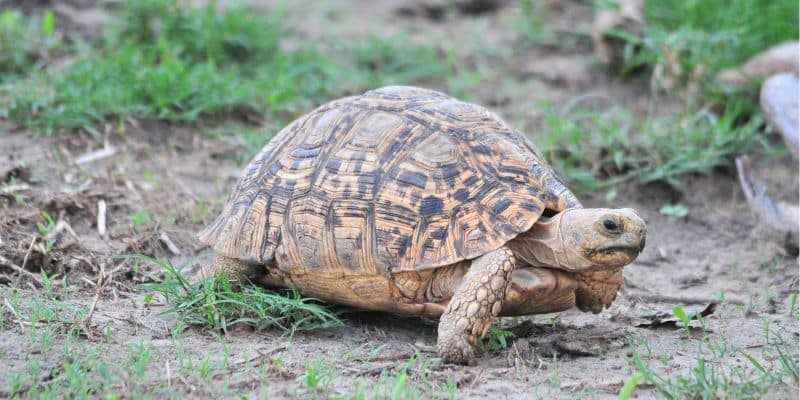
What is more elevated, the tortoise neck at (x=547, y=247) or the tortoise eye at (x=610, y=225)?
the tortoise eye at (x=610, y=225)

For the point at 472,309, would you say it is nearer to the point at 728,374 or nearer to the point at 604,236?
the point at 604,236

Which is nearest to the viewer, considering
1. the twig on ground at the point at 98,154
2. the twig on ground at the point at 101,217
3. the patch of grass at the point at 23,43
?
the twig on ground at the point at 101,217

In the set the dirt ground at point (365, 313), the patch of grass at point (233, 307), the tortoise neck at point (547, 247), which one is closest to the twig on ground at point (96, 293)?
the dirt ground at point (365, 313)

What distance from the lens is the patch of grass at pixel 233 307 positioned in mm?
3857

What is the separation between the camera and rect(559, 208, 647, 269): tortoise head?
3635mm

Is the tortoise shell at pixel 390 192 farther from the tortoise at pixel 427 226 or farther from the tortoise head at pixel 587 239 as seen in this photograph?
the tortoise head at pixel 587 239

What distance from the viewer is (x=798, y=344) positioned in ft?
12.5

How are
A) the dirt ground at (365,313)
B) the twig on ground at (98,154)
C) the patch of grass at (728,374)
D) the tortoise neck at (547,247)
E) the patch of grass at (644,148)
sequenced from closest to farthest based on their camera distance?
1. the patch of grass at (728,374)
2. the dirt ground at (365,313)
3. the tortoise neck at (547,247)
4. the twig on ground at (98,154)
5. the patch of grass at (644,148)

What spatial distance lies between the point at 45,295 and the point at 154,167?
6.57 feet

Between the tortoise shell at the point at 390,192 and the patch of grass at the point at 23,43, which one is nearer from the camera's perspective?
the tortoise shell at the point at 390,192

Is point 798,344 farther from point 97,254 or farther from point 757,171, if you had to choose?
point 97,254

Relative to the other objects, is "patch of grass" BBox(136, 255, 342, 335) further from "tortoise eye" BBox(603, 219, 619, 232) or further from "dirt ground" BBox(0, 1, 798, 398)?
"tortoise eye" BBox(603, 219, 619, 232)

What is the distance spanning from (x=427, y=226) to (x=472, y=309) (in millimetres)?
419

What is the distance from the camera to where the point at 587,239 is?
3682mm
